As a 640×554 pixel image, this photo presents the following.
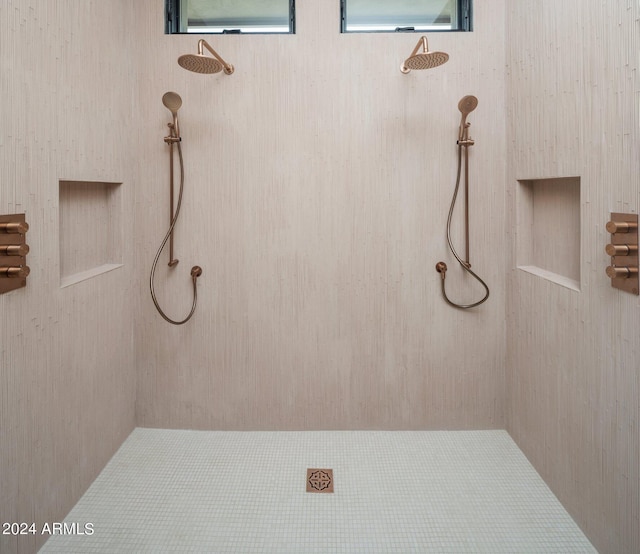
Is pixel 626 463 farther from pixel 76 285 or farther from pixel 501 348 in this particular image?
pixel 76 285

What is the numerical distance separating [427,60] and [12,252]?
1.61 metres

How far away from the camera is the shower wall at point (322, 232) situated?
7.18ft

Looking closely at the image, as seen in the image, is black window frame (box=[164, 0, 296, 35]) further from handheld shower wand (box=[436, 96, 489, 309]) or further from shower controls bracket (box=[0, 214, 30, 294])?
shower controls bracket (box=[0, 214, 30, 294])

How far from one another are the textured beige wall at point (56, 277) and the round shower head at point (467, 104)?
4.97 feet

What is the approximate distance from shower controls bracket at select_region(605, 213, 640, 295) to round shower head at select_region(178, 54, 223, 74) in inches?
60.0

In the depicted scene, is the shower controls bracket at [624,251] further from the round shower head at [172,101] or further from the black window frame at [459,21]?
the round shower head at [172,101]

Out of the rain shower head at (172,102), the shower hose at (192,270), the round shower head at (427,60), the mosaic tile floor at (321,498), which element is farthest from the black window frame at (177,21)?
the mosaic tile floor at (321,498)

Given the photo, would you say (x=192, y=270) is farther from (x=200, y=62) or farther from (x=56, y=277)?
(x=200, y=62)

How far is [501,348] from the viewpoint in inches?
89.6

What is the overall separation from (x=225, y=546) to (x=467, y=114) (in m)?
1.98

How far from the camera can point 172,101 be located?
2.00 metres

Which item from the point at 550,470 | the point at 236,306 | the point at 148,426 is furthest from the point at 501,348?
the point at 148,426

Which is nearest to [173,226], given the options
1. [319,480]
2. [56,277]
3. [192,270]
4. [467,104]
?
[192,270]

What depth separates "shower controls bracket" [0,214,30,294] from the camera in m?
1.33
